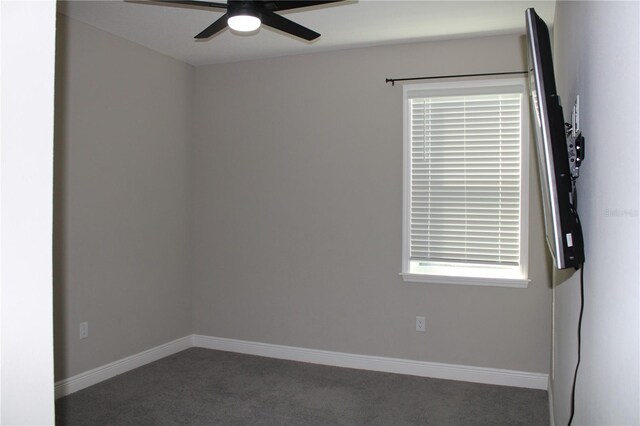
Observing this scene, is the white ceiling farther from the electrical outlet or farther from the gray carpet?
the gray carpet

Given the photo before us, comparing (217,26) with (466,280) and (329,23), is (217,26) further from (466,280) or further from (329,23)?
(466,280)

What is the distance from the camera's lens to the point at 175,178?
15.7ft

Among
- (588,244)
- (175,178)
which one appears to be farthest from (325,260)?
(588,244)

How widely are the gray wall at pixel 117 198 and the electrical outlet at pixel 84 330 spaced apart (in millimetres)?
33

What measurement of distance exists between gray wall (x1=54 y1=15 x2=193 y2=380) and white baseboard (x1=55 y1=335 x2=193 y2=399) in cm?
5

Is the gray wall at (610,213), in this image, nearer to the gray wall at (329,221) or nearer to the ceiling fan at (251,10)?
the ceiling fan at (251,10)

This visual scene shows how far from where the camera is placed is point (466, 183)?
410cm

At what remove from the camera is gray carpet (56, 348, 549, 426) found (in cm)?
334

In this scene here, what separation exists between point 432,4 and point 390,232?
1.74 meters

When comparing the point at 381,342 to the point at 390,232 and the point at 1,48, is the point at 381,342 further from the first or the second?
the point at 1,48

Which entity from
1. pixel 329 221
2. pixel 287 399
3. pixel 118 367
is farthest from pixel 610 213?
pixel 118 367

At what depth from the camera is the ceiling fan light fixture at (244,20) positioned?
2.46 m

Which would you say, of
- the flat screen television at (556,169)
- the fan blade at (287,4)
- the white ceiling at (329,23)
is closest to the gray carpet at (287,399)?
the flat screen television at (556,169)

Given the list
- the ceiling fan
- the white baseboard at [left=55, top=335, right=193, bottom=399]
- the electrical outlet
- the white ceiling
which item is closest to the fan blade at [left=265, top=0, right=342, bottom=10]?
the ceiling fan
